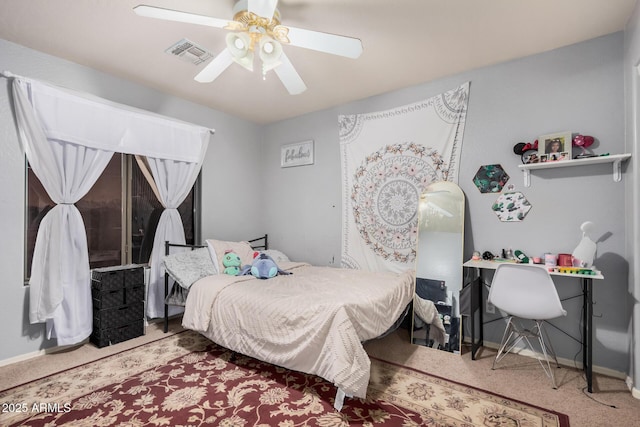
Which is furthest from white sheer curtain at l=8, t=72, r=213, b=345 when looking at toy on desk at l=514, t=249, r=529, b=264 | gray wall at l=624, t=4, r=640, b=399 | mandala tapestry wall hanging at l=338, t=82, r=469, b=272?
gray wall at l=624, t=4, r=640, b=399

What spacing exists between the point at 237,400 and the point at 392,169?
2.73 meters

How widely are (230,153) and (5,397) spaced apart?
326cm

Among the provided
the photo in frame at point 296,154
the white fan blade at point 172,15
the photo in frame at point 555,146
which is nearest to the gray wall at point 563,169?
the photo in frame at point 555,146

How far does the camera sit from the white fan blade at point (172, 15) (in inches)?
70.1

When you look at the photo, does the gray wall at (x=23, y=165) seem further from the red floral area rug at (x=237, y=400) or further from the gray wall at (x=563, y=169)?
the gray wall at (x=563, y=169)

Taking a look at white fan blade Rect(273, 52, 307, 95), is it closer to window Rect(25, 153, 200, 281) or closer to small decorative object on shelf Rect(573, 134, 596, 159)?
window Rect(25, 153, 200, 281)

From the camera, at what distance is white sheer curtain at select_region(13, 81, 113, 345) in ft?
8.75

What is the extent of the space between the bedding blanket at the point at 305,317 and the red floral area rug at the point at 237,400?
0.20 m

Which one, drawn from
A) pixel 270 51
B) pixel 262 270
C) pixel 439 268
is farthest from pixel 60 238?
pixel 439 268

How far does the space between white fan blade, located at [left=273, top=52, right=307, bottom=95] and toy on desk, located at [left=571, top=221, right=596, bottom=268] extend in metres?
2.53

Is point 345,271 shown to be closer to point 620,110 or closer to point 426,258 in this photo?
point 426,258

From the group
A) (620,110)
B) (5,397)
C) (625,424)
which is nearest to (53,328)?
(5,397)

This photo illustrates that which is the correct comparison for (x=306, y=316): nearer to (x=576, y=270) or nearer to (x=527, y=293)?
(x=527, y=293)

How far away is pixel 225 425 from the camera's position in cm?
185
